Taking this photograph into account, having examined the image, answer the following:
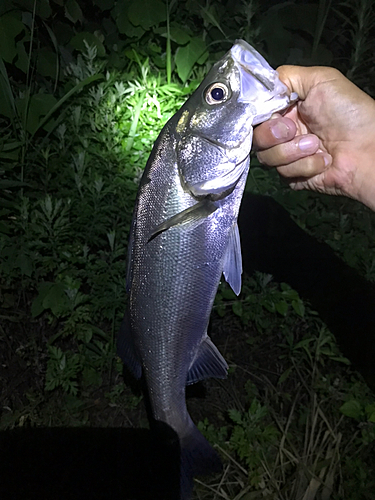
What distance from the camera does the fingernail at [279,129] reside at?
1628 millimetres

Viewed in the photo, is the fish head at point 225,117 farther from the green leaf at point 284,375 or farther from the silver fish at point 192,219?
the green leaf at point 284,375

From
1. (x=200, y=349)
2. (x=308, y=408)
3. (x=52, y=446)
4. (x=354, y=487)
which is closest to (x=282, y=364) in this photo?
(x=308, y=408)

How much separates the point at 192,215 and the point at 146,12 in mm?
2113

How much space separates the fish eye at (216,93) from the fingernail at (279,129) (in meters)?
0.27

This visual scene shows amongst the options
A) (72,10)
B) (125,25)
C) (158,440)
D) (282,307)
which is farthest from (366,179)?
(72,10)

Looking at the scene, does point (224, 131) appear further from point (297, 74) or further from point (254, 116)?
point (297, 74)

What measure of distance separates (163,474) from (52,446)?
76 cm

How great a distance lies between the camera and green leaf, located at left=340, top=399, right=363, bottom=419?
8.32 ft

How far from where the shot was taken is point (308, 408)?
271 cm

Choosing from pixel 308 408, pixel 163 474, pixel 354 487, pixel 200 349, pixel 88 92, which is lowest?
pixel 163 474

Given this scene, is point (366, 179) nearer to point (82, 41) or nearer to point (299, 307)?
point (299, 307)

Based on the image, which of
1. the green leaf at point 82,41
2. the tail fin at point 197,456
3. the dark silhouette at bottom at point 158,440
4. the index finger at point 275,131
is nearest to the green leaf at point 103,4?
the green leaf at point 82,41

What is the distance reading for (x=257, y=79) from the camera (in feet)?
4.75

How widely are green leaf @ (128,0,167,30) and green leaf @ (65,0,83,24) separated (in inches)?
19.7
